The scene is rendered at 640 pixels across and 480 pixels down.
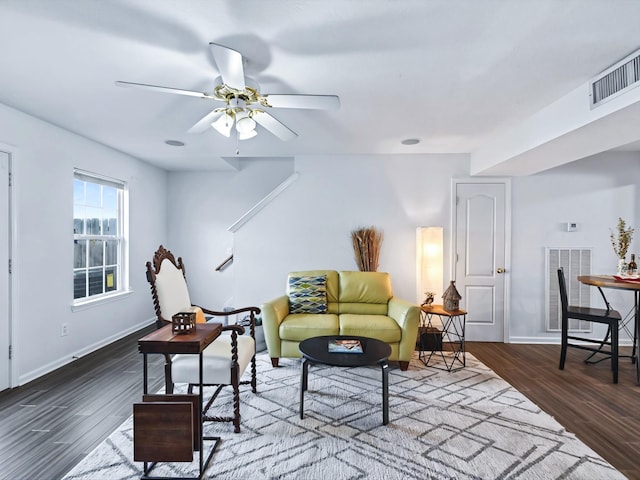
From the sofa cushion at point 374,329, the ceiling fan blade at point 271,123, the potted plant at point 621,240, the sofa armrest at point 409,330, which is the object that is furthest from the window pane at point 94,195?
the potted plant at point 621,240

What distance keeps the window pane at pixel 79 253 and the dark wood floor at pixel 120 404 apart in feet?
3.43

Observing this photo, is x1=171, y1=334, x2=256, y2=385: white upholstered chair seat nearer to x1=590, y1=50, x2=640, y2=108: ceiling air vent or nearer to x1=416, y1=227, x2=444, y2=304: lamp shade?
x1=416, y1=227, x2=444, y2=304: lamp shade

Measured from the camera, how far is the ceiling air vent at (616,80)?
2.04 metres

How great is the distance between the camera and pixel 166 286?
8.09 feet

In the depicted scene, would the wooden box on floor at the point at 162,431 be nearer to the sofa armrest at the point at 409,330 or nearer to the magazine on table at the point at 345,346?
the magazine on table at the point at 345,346

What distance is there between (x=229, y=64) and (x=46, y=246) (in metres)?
2.90

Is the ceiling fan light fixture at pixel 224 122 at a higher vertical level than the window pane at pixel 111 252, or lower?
higher

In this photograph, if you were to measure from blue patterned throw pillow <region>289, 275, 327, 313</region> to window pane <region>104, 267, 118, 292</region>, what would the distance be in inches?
97.2

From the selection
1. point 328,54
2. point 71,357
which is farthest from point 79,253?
point 328,54

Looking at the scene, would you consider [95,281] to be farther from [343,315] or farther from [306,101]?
[306,101]

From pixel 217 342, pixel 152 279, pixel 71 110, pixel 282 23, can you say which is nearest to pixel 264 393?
pixel 217 342

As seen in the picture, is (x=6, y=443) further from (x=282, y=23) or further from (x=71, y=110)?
(x=282, y=23)

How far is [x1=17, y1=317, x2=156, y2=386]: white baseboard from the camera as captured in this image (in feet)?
10.2

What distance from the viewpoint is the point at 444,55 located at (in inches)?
81.2
